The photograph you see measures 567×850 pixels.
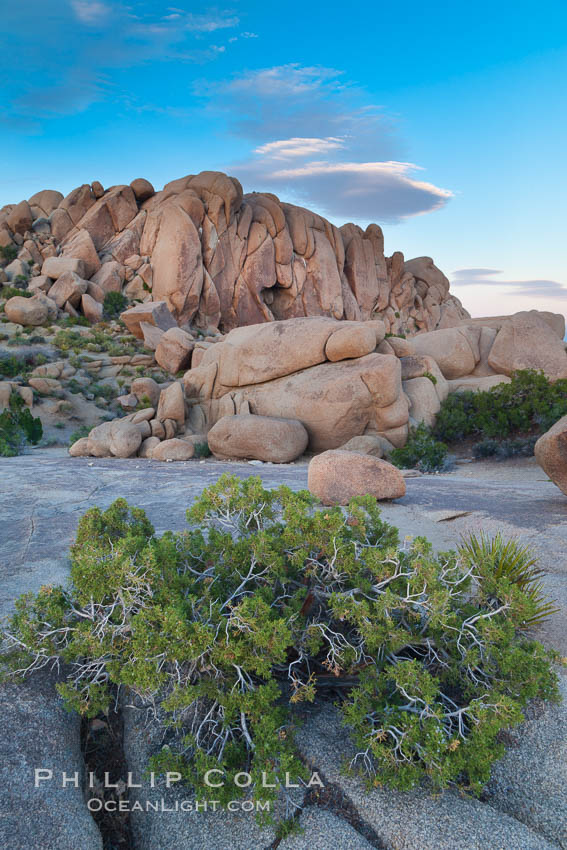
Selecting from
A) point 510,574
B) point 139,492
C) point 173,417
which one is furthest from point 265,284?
point 510,574

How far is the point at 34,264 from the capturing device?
3522 centimetres

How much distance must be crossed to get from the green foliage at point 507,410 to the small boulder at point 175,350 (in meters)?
10.2

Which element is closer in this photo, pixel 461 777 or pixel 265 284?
pixel 461 777

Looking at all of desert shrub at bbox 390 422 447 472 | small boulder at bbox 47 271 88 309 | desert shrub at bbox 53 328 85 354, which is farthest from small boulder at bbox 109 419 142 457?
small boulder at bbox 47 271 88 309

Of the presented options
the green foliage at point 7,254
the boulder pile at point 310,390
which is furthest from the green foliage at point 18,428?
the green foliage at point 7,254

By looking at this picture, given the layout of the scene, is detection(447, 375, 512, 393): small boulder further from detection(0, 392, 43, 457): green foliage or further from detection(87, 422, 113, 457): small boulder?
detection(0, 392, 43, 457): green foliage

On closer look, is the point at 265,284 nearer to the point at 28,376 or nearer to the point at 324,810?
the point at 28,376

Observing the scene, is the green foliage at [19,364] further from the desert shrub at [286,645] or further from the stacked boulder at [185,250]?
the desert shrub at [286,645]

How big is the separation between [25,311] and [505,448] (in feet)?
81.3

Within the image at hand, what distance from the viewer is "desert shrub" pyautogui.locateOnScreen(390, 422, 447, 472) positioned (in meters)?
14.3

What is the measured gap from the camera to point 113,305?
108 ft

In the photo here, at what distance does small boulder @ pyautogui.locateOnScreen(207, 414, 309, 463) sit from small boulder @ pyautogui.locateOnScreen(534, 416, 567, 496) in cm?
766

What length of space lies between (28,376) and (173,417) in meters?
10.1

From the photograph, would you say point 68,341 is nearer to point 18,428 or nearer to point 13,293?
point 13,293
